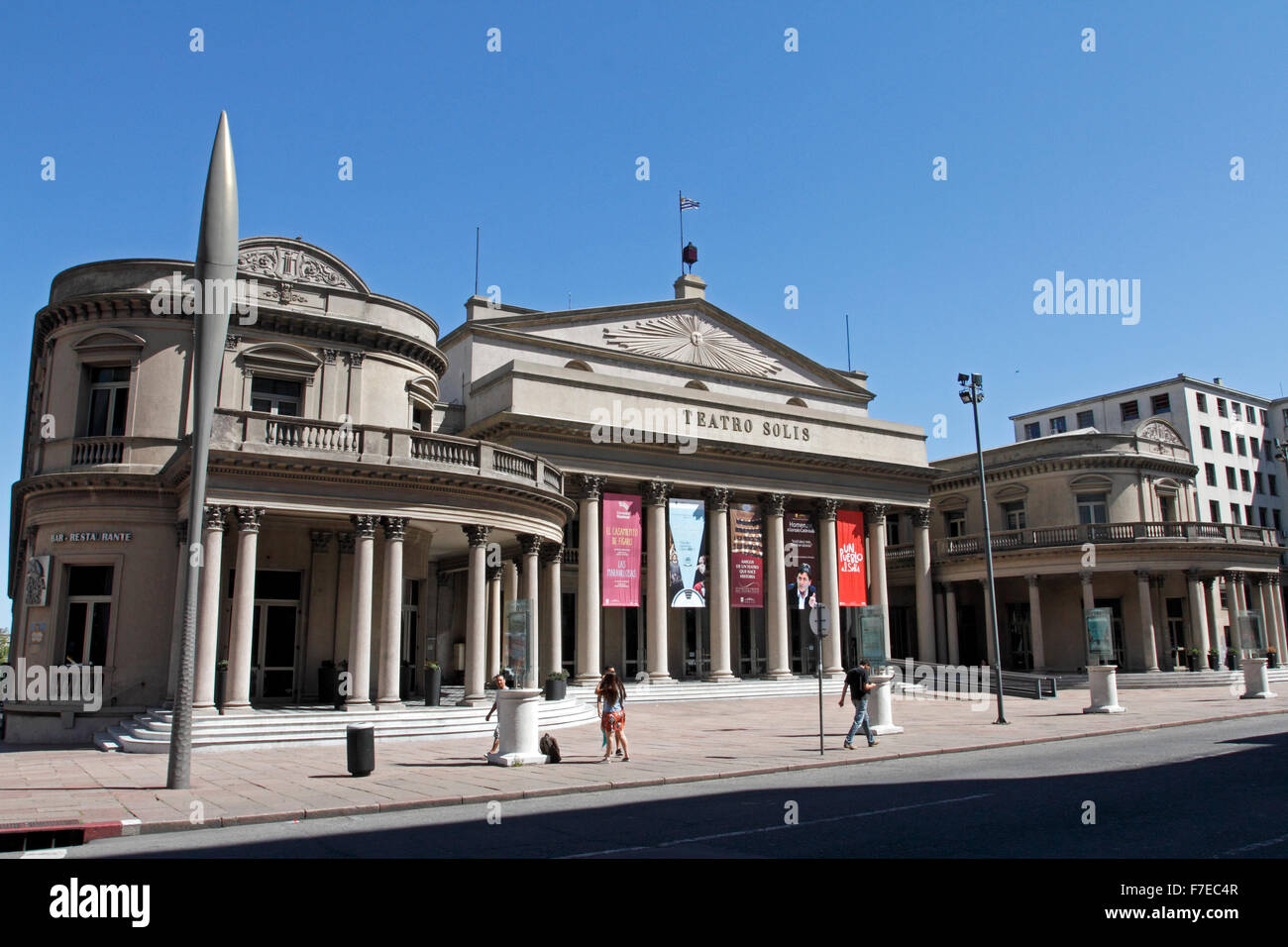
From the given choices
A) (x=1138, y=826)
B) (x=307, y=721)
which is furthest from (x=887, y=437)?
(x=1138, y=826)

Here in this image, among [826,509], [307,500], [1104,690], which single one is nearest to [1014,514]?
[826,509]

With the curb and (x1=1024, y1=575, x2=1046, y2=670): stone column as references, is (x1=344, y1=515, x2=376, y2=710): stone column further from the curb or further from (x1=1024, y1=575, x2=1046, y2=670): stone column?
(x1=1024, y1=575, x2=1046, y2=670): stone column

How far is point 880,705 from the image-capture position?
22.6 meters

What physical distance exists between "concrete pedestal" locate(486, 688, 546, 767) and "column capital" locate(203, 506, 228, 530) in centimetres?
864

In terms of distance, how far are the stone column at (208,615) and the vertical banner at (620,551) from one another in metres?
15.5

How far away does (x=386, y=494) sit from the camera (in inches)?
915

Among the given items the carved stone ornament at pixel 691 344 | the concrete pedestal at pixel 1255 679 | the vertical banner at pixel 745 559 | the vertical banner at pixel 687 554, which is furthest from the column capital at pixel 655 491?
the concrete pedestal at pixel 1255 679

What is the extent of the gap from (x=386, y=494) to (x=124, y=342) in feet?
28.2

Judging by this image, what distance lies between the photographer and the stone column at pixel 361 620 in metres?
22.3

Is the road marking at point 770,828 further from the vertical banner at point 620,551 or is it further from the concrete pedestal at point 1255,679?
the concrete pedestal at point 1255,679

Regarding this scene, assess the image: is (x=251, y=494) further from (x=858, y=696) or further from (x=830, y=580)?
(x=830, y=580)

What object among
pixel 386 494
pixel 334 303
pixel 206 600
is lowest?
pixel 206 600

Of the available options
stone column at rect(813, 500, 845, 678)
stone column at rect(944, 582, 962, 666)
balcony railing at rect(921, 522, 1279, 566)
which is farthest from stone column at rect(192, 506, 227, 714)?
stone column at rect(944, 582, 962, 666)
